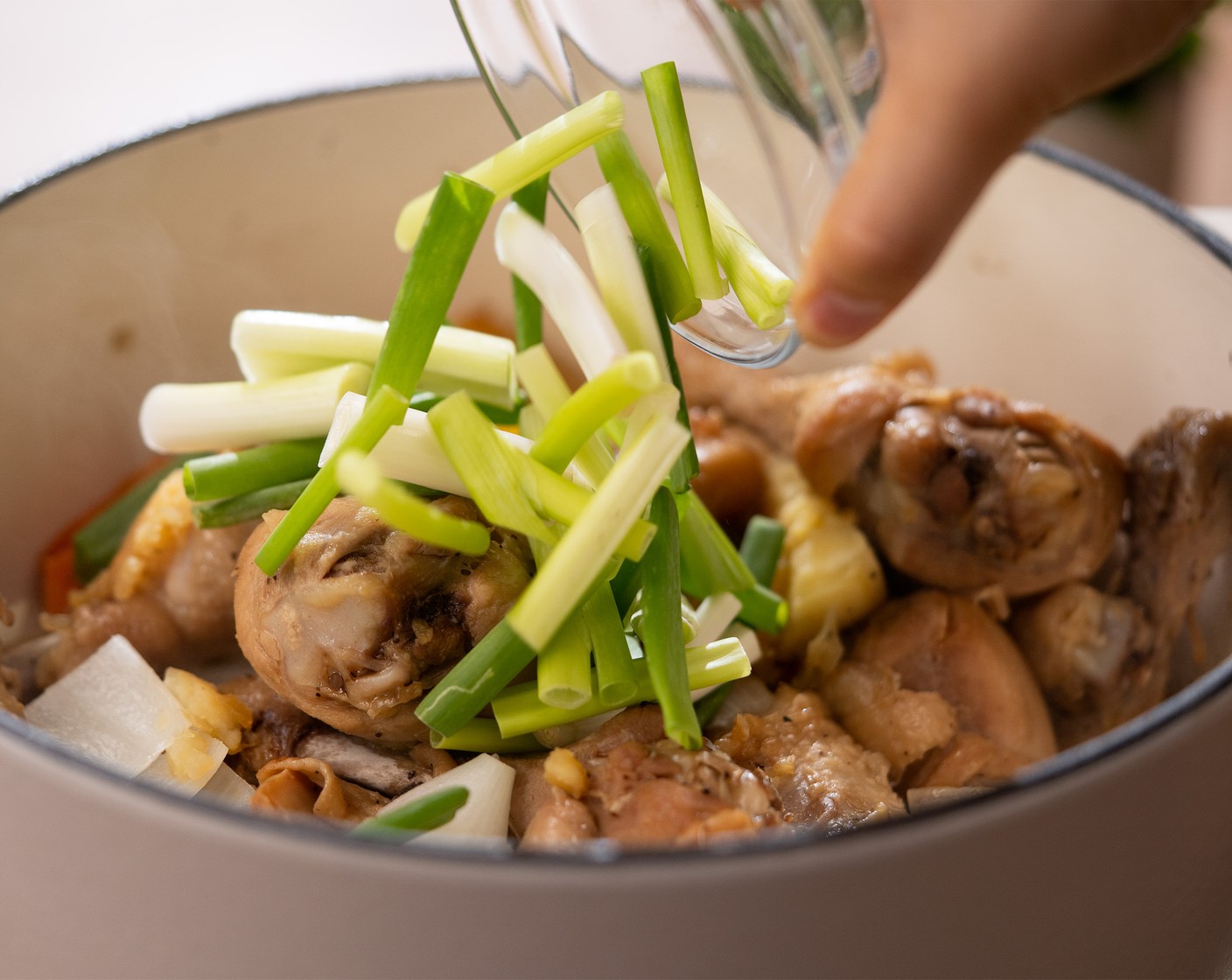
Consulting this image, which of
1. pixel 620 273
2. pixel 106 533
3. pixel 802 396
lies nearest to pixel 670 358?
pixel 620 273

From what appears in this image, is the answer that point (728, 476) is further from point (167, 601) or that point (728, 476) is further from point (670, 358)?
point (167, 601)

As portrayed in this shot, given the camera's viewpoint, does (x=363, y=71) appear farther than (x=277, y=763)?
Yes

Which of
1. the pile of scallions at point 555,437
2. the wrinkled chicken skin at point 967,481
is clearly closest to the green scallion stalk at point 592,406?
the pile of scallions at point 555,437

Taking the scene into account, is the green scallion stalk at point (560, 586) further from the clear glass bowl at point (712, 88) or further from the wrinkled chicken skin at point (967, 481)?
the wrinkled chicken skin at point (967, 481)

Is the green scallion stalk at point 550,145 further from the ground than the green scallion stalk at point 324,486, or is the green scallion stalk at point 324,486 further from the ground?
the green scallion stalk at point 550,145

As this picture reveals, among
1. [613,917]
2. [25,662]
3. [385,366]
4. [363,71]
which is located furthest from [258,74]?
[613,917]

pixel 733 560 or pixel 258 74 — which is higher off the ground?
pixel 258 74

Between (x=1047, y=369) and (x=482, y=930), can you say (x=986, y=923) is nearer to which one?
(x=482, y=930)
